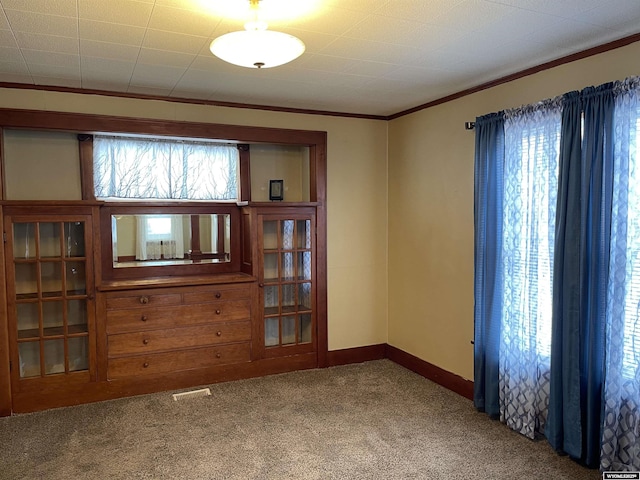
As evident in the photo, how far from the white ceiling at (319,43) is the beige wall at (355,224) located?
0.76 meters

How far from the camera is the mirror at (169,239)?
13.5 feet

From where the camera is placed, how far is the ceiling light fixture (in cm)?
197

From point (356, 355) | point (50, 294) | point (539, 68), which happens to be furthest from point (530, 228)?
point (50, 294)

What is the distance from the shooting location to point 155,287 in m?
3.94

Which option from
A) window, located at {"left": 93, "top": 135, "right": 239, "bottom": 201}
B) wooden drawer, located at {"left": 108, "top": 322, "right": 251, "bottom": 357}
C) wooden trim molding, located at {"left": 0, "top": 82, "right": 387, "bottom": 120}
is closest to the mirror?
window, located at {"left": 93, "top": 135, "right": 239, "bottom": 201}

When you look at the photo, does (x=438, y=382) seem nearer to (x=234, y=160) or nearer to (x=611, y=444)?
(x=611, y=444)

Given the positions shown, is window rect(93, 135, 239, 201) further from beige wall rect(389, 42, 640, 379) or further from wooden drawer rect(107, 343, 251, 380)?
beige wall rect(389, 42, 640, 379)

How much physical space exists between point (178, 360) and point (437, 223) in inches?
97.5

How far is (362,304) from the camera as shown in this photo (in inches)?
189

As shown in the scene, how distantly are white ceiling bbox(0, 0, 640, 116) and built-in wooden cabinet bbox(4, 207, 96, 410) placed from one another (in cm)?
104

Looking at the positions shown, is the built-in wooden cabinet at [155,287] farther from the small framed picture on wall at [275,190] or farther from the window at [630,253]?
the window at [630,253]

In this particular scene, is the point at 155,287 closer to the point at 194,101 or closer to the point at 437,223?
the point at 194,101

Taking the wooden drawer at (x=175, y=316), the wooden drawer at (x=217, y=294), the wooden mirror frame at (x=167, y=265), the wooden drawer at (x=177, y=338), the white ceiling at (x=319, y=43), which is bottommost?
the wooden drawer at (x=177, y=338)

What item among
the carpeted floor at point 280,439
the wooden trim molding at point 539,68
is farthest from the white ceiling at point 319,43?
the carpeted floor at point 280,439
